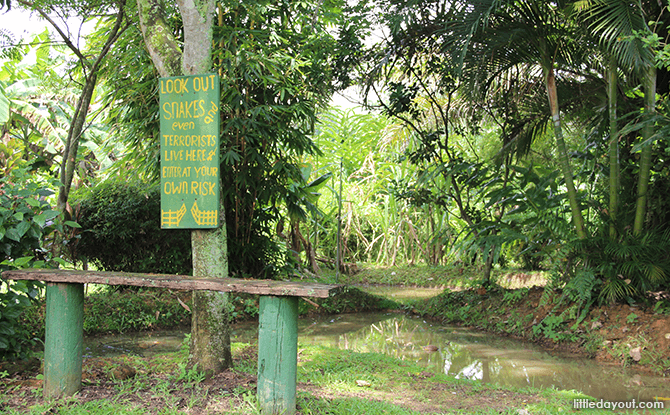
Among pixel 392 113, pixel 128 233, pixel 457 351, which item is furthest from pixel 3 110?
pixel 457 351

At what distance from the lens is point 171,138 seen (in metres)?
3.18

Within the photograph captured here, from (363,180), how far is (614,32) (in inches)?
272

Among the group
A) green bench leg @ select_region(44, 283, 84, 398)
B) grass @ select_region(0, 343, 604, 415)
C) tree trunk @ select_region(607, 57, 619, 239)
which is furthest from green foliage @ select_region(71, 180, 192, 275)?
tree trunk @ select_region(607, 57, 619, 239)

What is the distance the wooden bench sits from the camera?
2551mm

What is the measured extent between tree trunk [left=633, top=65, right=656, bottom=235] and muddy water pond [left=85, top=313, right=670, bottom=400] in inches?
64.4

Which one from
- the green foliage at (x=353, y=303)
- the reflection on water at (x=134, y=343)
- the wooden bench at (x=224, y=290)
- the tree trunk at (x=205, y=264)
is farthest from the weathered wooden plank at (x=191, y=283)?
the green foliage at (x=353, y=303)

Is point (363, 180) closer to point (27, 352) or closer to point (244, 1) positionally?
point (244, 1)

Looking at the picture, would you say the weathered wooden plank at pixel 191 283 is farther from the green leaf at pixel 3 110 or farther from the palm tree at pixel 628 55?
the green leaf at pixel 3 110

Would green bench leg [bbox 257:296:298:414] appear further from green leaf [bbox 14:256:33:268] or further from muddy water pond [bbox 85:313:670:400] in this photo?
muddy water pond [bbox 85:313:670:400]

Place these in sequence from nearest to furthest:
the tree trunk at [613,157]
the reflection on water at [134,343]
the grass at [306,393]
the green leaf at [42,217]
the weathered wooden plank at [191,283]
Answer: the weathered wooden plank at [191,283] < the grass at [306,393] < the green leaf at [42,217] < the reflection on water at [134,343] < the tree trunk at [613,157]

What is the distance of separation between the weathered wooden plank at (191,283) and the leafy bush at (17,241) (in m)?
0.37

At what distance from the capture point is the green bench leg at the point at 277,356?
2.55 metres

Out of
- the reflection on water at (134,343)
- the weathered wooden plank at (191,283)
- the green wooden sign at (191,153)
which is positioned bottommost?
the reflection on water at (134,343)

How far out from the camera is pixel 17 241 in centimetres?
333
